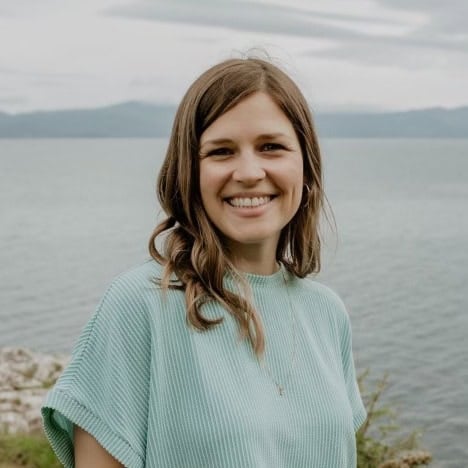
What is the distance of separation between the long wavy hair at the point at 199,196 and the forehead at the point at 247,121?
0.05 feet

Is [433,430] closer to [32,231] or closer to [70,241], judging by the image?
[70,241]

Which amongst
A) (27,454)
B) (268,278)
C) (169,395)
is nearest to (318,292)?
(268,278)

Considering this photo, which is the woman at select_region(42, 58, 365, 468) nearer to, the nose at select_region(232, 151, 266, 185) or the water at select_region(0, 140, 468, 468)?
the nose at select_region(232, 151, 266, 185)

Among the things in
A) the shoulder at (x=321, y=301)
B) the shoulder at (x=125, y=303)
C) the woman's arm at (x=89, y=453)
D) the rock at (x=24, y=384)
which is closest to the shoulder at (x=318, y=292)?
the shoulder at (x=321, y=301)

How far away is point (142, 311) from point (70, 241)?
33.6 m

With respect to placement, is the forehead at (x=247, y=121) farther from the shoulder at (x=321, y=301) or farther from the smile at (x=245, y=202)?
the shoulder at (x=321, y=301)

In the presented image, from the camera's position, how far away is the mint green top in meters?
2.46

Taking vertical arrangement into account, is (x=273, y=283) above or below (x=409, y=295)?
above

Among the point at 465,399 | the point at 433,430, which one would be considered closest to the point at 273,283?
the point at 433,430

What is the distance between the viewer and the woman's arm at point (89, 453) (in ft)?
8.15

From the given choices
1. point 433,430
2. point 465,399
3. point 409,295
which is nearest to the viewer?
point 433,430

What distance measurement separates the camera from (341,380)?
296cm

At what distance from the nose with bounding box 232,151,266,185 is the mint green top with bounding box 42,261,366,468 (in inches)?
13.0

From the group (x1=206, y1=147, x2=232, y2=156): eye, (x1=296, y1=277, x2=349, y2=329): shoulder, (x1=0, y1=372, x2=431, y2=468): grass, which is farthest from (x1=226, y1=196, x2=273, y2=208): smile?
(x1=0, y1=372, x2=431, y2=468): grass
